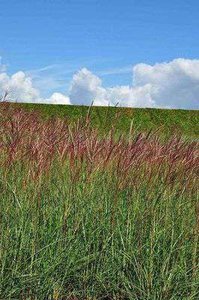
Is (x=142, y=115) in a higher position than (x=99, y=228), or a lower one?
higher

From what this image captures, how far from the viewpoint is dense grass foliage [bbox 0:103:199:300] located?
14.9ft

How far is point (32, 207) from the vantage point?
462cm

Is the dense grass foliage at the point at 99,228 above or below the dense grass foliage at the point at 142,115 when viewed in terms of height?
below

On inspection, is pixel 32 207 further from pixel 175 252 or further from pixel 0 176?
pixel 175 252

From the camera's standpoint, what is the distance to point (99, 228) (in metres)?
4.76

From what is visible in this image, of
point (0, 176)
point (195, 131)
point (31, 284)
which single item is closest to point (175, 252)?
point (31, 284)

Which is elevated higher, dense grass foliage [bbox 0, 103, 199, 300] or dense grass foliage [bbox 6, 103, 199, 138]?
dense grass foliage [bbox 6, 103, 199, 138]

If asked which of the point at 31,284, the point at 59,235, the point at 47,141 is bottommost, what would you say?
the point at 31,284

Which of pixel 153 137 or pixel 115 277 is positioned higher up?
pixel 153 137

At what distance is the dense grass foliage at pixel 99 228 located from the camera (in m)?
4.55

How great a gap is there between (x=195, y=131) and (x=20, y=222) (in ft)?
82.7

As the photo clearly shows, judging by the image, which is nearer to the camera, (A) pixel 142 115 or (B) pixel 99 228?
(B) pixel 99 228

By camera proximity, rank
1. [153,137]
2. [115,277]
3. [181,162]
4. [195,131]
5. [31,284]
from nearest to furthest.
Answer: [31,284] < [115,277] < [181,162] < [153,137] < [195,131]

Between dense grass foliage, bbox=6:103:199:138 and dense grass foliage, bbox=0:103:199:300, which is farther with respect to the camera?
dense grass foliage, bbox=6:103:199:138
